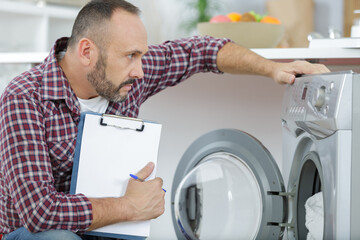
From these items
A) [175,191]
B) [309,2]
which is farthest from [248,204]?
[309,2]

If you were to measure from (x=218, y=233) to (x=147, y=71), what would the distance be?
0.51 meters

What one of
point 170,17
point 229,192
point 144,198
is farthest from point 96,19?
point 170,17

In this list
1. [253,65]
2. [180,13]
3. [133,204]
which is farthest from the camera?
[180,13]

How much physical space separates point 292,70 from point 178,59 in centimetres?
39

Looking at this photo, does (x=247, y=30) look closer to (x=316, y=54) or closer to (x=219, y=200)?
(x=316, y=54)

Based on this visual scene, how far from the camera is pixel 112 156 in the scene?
158 centimetres

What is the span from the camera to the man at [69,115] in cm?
140

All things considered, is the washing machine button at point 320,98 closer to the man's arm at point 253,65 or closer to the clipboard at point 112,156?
the man's arm at point 253,65

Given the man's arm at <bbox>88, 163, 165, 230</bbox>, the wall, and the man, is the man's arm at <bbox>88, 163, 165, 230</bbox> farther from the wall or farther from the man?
the wall

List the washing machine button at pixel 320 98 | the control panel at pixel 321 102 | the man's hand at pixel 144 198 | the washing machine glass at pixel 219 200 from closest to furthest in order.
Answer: the control panel at pixel 321 102, the washing machine button at pixel 320 98, the man's hand at pixel 144 198, the washing machine glass at pixel 219 200

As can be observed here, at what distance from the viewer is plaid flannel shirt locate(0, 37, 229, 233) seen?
139cm

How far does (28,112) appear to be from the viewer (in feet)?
4.70

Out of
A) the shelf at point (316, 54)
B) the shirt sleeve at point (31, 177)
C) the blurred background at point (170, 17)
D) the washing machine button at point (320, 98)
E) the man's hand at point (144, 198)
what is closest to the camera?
the washing machine button at point (320, 98)

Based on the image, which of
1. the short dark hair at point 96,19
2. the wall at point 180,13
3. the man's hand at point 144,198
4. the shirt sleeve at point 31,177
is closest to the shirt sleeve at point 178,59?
the short dark hair at point 96,19
